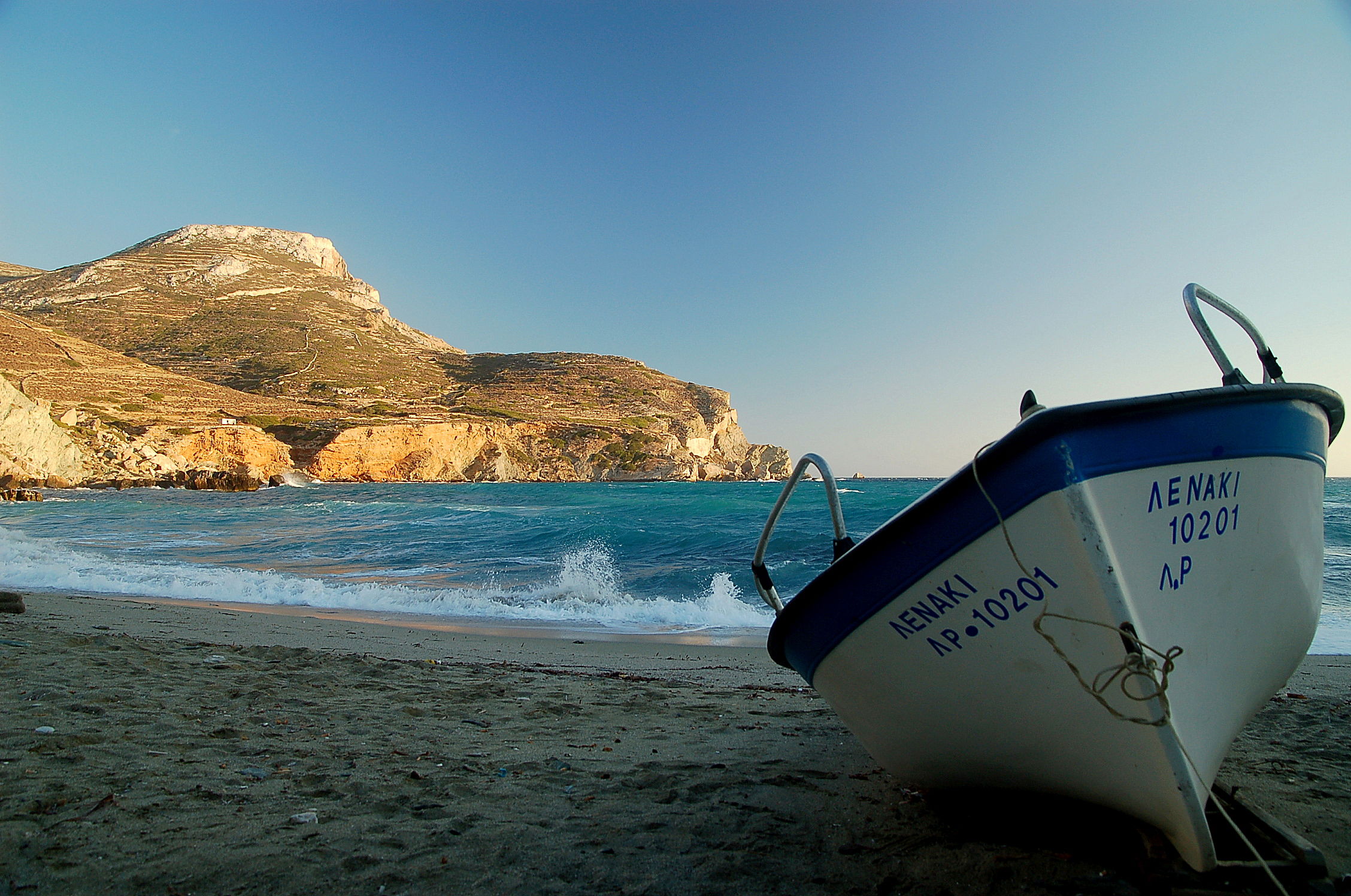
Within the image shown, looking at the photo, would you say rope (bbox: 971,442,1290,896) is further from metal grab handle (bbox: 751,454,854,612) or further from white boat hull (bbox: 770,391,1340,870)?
metal grab handle (bbox: 751,454,854,612)

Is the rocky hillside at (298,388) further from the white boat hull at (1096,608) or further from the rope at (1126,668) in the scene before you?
the rope at (1126,668)

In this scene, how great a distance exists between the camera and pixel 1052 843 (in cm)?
232

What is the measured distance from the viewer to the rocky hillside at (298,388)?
58375 mm

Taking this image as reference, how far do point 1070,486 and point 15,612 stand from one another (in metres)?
10.7

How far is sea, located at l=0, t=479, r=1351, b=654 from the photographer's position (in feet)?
36.0

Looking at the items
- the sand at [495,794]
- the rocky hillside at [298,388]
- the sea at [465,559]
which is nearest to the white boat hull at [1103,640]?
the sand at [495,794]

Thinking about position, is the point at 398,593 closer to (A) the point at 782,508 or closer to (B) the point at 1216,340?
(A) the point at 782,508

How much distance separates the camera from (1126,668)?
1914 mm

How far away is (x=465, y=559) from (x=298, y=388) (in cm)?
7206

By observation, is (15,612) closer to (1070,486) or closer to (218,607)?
(218,607)

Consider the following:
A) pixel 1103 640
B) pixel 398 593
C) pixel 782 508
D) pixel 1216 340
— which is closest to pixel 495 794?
pixel 782 508

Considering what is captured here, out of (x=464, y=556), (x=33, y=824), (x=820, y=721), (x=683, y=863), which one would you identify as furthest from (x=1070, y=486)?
(x=464, y=556)

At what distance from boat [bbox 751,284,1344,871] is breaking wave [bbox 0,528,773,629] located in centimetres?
810

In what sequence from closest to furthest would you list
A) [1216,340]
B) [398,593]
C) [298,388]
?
1. [1216,340]
2. [398,593]
3. [298,388]
